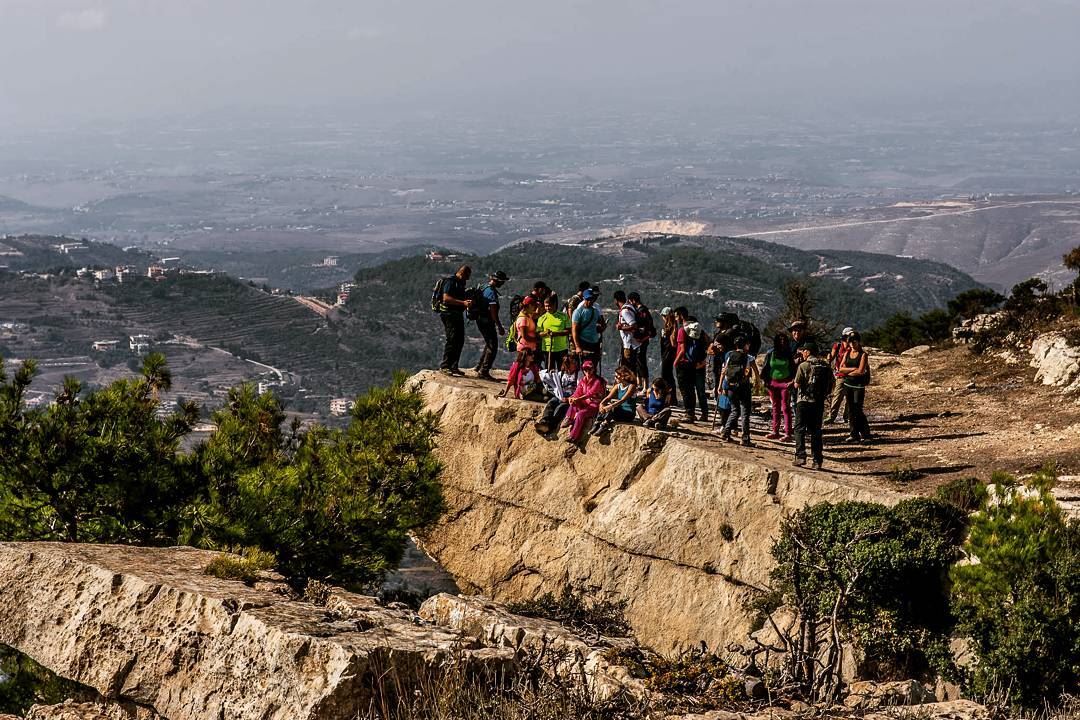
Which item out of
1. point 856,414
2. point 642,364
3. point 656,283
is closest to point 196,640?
point 642,364

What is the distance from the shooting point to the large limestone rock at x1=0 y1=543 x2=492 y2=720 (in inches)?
280

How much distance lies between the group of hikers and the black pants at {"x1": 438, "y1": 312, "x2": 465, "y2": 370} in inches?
0.9

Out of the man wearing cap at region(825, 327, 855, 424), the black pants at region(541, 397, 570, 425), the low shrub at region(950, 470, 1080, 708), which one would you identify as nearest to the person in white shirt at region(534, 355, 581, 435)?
the black pants at region(541, 397, 570, 425)

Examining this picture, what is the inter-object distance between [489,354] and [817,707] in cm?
1124

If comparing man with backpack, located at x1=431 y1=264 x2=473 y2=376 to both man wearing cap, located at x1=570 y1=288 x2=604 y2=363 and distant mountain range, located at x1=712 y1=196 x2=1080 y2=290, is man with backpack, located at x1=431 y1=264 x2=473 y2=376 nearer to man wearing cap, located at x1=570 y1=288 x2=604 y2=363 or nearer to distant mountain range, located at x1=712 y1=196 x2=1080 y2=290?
man wearing cap, located at x1=570 y1=288 x2=604 y2=363

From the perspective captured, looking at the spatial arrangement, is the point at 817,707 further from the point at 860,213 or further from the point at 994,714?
the point at 860,213

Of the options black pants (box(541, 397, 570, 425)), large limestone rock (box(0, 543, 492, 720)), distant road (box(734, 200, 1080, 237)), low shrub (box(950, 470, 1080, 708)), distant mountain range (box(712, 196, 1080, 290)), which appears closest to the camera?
large limestone rock (box(0, 543, 492, 720))

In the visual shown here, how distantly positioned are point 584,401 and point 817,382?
350 centimetres

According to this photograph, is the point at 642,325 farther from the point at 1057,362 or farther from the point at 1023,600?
the point at 1023,600

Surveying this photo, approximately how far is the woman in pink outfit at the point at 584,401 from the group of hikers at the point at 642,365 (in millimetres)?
16

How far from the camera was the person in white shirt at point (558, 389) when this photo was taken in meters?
15.6

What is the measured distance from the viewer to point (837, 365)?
16.7 m

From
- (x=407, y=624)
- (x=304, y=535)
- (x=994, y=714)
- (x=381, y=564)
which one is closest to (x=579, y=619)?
(x=381, y=564)

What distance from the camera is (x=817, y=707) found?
7633 millimetres
